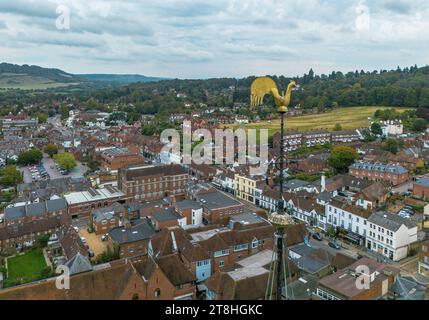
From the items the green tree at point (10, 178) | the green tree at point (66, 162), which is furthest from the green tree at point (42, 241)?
the green tree at point (66, 162)

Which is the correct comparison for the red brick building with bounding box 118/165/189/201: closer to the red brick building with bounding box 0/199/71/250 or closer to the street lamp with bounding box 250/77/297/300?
the red brick building with bounding box 0/199/71/250

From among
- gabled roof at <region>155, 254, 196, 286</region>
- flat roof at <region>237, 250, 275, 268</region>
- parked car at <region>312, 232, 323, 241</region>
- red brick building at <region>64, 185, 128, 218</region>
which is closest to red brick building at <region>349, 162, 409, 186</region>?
parked car at <region>312, 232, 323, 241</region>

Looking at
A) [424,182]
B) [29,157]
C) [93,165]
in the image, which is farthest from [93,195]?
[424,182]

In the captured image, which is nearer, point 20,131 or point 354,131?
point 354,131

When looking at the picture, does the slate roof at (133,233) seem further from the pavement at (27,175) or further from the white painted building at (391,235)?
the pavement at (27,175)
